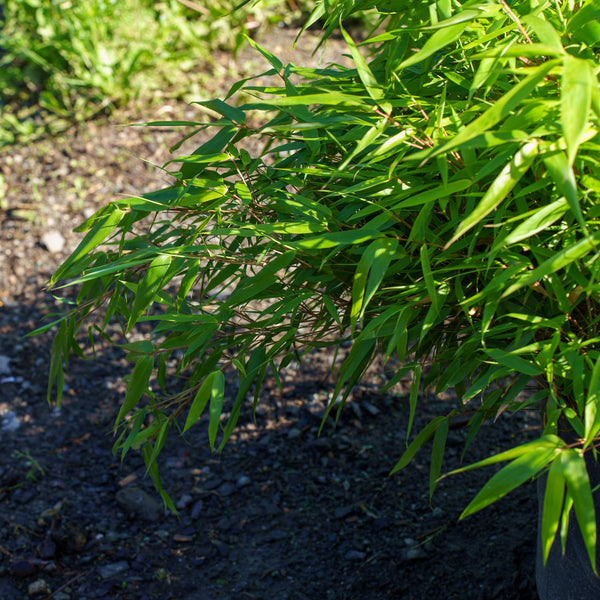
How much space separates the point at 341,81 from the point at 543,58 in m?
0.37

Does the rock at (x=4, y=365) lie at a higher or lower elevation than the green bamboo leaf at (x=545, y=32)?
lower

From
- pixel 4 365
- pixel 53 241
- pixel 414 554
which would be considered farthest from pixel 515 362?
pixel 53 241

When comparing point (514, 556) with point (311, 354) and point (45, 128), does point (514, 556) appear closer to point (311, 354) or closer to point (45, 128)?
point (311, 354)

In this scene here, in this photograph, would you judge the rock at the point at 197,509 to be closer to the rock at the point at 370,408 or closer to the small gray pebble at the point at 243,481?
the small gray pebble at the point at 243,481

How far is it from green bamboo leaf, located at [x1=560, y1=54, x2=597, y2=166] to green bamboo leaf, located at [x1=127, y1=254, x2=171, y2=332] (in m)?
0.59

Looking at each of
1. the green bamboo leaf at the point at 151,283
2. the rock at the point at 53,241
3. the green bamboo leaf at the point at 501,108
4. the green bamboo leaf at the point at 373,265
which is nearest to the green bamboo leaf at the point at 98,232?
the green bamboo leaf at the point at 151,283

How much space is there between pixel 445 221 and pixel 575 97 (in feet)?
1.32

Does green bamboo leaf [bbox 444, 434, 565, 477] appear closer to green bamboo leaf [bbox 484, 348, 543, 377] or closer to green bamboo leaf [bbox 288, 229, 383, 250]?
green bamboo leaf [bbox 484, 348, 543, 377]

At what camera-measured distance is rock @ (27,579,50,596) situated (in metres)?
1.65

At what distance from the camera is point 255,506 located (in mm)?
1896

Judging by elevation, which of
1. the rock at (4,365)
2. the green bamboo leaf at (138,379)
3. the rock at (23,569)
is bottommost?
the rock at (23,569)

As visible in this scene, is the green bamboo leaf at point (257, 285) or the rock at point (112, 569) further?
the rock at point (112, 569)

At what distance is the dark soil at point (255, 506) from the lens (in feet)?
5.42

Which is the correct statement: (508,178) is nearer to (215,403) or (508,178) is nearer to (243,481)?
(215,403)
